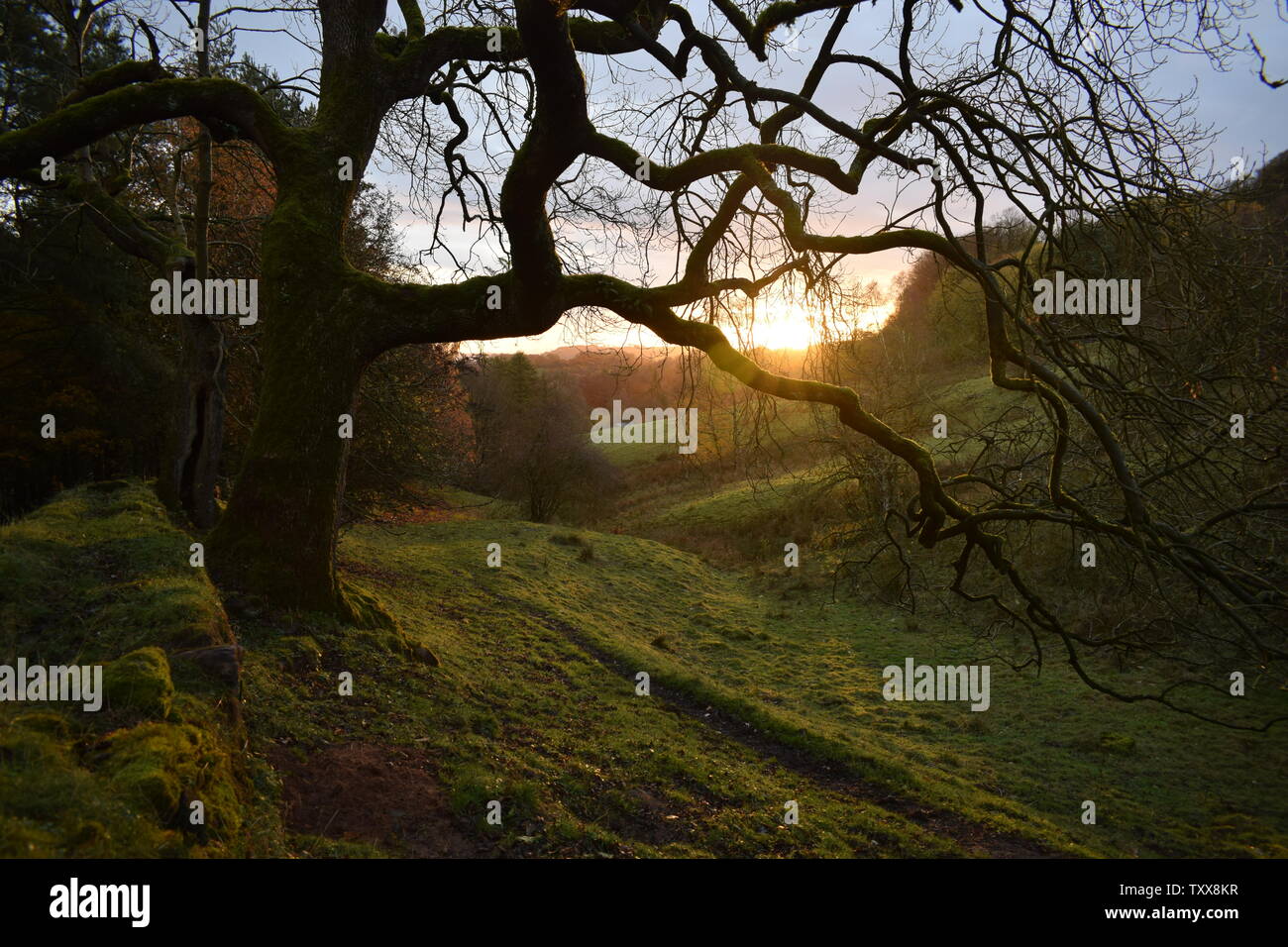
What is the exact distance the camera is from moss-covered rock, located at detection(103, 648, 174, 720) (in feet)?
12.5

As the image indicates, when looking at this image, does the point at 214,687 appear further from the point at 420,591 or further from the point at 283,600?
the point at 420,591

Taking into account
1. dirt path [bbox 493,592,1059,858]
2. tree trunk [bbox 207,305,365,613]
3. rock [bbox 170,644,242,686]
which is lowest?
dirt path [bbox 493,592,1059,858]

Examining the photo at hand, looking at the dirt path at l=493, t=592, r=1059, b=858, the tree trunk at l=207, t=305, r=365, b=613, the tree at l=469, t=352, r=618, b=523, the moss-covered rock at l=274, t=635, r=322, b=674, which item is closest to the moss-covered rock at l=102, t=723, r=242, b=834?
the moss-covered rock at l=274, t=635, r=322, b=674

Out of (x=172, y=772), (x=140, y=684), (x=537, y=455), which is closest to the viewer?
(x=172, y=772)

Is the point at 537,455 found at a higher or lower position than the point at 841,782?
higher

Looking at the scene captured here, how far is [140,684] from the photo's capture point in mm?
3908

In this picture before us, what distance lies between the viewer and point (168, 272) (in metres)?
8.85

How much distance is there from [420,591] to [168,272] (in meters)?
6.63

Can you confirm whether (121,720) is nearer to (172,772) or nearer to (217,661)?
(172,772)

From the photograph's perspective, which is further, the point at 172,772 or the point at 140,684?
the point at 140,684

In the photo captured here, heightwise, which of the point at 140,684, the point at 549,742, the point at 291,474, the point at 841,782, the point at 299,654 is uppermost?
the point at 291,474

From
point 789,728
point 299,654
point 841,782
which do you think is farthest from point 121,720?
point 789,728

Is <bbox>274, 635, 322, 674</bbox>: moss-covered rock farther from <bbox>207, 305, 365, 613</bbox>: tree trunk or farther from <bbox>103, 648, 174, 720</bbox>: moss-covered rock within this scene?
<bbox>103, 648, 174, 720</bbox>: moss-covered rock
